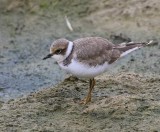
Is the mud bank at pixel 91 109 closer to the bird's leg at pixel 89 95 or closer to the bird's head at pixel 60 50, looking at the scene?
the bird's leg at pixel 89 95

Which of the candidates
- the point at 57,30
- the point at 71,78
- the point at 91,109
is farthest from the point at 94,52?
the point at 57,30

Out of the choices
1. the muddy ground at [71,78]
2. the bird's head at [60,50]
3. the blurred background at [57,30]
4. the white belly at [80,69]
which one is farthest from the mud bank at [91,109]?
the blurred background at [57,30]

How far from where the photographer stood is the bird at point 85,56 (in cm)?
723

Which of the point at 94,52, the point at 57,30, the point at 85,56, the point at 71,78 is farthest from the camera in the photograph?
the point at 57,30

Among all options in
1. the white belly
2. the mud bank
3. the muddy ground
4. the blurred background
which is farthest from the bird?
the blurred background

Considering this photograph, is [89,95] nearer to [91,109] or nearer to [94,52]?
[91,109]

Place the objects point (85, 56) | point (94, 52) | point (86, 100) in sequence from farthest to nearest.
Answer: point (86, 100)
point (94, 52)
point (85, 56)

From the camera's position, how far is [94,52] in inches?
293

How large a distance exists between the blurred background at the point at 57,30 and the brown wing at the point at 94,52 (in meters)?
1.76

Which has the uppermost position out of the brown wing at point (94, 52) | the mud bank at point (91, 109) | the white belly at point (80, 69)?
the brown wing at point (94, 52)

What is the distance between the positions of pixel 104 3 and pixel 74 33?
96 cm

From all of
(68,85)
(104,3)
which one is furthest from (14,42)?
(68,85)

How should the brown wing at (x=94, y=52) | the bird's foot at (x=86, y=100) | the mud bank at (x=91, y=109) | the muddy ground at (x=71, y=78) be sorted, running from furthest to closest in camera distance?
1. the bird's foot at (x=86, y=100)
2. the brown wing at (x=94, y=52)
3. the muddy ground at (x=71, y=78)
4. the mud bank at (x=91, y=109)

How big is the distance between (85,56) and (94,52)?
0.60 feet
